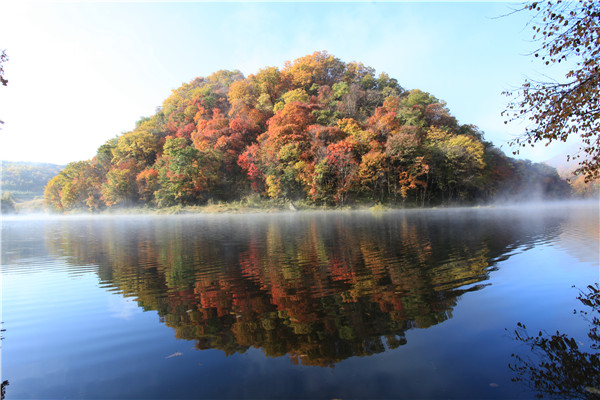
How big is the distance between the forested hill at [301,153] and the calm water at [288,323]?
2928cm

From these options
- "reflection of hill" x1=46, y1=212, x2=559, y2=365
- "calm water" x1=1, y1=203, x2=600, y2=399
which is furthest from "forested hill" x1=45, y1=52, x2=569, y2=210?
"calm water" x1=1, y1=203, x2=600, y2=399

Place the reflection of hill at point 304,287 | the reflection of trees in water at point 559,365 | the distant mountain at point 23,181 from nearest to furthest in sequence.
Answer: the reflection of trees in water at point 559,365 < the reflection of hill at point 304,287 < the distant mountain at point 23,181

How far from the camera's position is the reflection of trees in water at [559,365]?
315 centimetres

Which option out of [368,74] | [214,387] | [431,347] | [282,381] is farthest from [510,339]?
[368,74]

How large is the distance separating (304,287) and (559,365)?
4.41m

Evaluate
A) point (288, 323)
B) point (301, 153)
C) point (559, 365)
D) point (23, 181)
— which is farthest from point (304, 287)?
point (23, 181)

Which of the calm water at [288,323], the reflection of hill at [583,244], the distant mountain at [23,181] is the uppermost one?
the distant mountain at [23,181]

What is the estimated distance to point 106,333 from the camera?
4918 mm

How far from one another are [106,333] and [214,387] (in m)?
2.71

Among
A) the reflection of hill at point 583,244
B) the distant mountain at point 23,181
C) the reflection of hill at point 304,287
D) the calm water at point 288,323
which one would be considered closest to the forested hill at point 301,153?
the distant mountain at point 23,181

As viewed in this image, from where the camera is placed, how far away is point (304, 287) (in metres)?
6.88

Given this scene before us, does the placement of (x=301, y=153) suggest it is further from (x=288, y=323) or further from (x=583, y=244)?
(x=288, y=323)

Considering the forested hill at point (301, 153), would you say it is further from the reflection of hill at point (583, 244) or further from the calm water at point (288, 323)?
the calm water at point (288, 323)

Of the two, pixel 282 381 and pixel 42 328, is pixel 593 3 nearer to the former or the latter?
pixel 282 381
